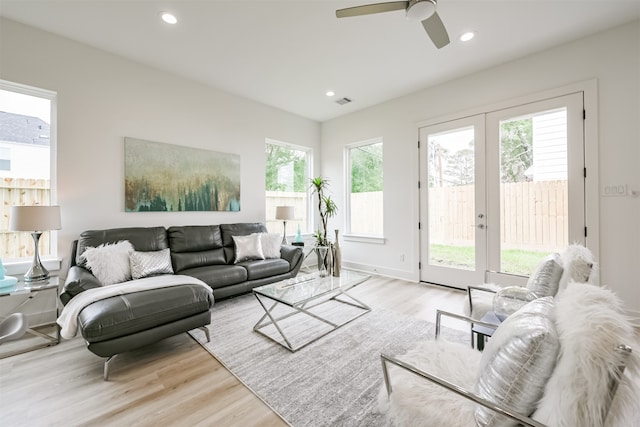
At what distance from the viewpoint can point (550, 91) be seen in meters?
3.02

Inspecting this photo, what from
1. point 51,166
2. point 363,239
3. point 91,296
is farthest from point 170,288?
point 363,239

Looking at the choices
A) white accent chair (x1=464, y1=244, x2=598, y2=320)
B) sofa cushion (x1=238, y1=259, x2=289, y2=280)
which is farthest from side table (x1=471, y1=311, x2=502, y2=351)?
sofa cushion (x1=238, y1=259, x2=289, y2=280)

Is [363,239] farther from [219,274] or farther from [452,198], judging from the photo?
[219,274]

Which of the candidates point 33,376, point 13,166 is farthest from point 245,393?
point 13,166

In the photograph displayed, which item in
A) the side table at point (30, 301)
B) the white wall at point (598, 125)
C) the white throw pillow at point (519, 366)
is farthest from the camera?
the white wall at point (598, 125)

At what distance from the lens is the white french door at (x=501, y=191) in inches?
117

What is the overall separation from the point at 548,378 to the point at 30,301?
3998mm

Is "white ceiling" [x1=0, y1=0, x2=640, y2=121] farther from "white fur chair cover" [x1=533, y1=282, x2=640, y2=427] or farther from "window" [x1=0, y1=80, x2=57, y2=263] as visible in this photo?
"white fur chair cover" [x1=533, y1=282, x2=640, y2=427]

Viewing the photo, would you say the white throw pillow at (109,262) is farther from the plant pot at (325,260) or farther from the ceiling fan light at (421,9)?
the ceiling fan light at (421,9)

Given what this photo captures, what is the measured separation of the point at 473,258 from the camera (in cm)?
364

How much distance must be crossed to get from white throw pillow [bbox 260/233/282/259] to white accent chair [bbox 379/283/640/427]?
2.84 meters

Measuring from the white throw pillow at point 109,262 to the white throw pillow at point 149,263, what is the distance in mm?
58

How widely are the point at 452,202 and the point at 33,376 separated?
15.0 ft

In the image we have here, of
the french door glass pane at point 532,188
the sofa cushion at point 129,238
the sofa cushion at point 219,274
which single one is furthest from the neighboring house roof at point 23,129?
the french door glass pane at point 532,188
